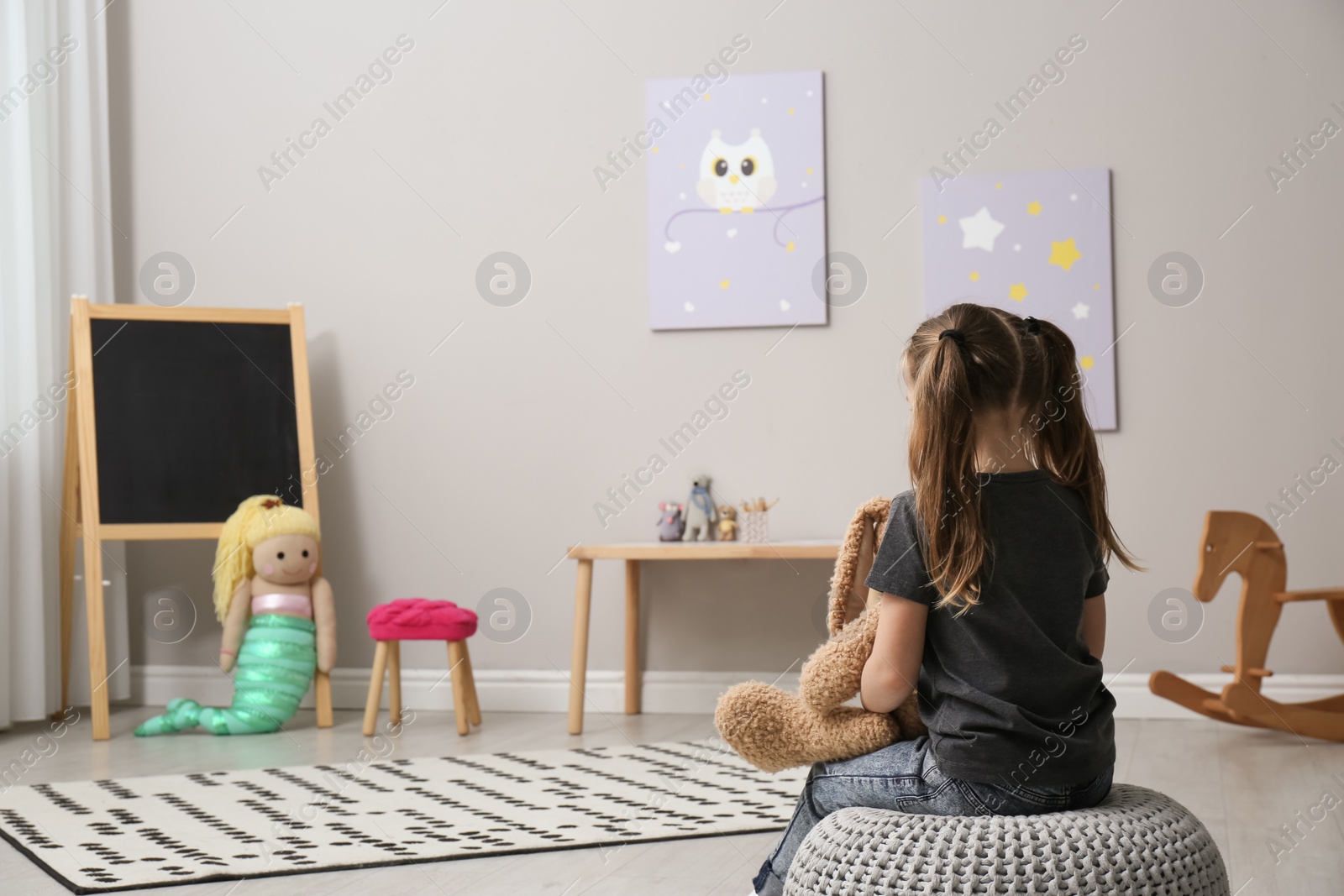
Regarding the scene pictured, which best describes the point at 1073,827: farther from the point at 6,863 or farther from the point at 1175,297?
the point at 1175,297

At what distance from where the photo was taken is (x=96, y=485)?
2.93 metres

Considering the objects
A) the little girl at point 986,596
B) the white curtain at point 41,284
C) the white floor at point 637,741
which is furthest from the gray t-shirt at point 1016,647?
the white curtain at point 41,284

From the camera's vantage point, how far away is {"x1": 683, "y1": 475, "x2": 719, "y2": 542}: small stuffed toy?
2980 millimetres

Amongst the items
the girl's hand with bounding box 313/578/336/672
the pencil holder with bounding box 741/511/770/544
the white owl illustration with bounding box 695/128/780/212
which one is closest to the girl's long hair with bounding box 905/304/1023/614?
the pencil holder with bounding box 741/511/770/544

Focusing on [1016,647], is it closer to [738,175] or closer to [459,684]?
[459,684]

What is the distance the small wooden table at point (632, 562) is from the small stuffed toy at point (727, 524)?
6 centimetres

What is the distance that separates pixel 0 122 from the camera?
2.97m

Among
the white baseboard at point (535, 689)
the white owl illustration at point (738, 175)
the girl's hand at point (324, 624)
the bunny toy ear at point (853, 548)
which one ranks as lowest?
the white baseboard at point (535, 689)

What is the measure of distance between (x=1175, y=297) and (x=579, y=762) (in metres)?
1.86

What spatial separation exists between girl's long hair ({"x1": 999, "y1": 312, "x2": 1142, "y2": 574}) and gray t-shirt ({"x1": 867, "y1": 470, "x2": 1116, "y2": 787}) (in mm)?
56

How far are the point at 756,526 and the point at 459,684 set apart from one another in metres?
0.81

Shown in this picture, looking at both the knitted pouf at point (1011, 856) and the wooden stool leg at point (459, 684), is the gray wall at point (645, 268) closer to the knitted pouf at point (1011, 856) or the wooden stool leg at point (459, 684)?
the wooden stool leg at point (459, 684)

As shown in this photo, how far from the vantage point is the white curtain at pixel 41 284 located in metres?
2.91

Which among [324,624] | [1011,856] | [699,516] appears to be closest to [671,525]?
[699,516]
